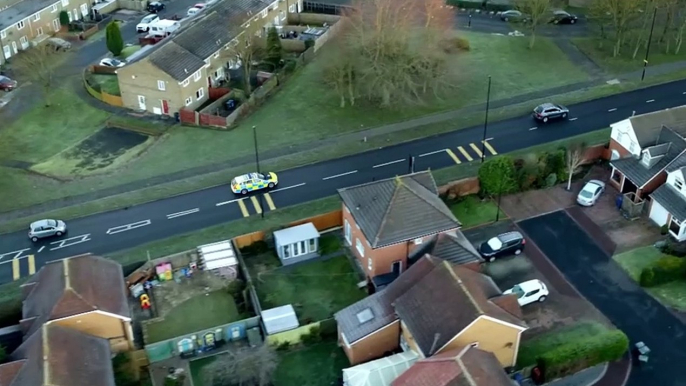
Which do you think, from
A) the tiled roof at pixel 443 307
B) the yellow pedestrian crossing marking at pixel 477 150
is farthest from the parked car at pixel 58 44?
the tiled roof at pixel 443 307

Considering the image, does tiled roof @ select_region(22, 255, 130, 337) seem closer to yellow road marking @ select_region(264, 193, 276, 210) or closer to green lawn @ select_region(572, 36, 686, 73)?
yellow road marking @ select_region(264, 193, 276, 210)

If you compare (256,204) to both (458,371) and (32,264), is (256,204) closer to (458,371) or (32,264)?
(32,264)

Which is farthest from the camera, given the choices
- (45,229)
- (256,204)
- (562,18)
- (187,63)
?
(562,18)

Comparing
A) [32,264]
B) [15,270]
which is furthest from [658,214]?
[15,270]

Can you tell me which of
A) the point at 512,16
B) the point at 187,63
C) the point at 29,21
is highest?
the point at 187,63

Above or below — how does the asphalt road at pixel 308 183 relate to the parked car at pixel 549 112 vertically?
below

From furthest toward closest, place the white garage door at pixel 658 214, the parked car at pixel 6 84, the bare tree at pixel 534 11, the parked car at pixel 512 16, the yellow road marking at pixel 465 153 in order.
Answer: the parked car at pixel 512 16 < the bare tree at pixel 534 11 < the parked car at pixel 6 84 < the yellow road marking at pixel 465 153 < the white garage door at pixel 658 214

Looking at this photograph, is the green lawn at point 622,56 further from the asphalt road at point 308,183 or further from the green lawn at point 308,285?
the green lawn at point 308,285
